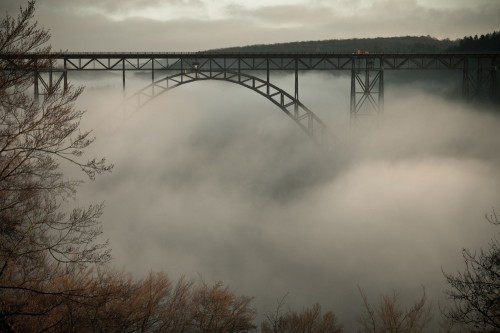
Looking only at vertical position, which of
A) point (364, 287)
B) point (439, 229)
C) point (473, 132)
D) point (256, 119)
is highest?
point (256, 119)

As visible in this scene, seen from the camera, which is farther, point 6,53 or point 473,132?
point 473,132

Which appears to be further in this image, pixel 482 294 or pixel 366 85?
pixel 366 85

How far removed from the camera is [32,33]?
10.2m

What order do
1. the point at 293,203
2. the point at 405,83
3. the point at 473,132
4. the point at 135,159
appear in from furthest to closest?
the point at 405,83
the point at 135,159
the point at 293,203
the point at 473,132

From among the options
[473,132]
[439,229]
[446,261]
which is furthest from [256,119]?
[446,261]

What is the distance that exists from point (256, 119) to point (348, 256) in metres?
66.8

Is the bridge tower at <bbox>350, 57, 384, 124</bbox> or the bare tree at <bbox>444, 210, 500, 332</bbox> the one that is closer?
the bare tree at <bbox>444, 210, 500, 332</bbox>

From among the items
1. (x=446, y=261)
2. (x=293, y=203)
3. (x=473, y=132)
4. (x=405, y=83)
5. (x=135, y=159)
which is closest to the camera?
(x=446, y=261)

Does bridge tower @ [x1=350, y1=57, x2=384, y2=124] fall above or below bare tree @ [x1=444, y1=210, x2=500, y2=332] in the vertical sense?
above

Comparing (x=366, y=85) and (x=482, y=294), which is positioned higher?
(x=366, y=85)

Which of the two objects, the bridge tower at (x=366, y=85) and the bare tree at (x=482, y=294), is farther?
the bridge tower at (x=366, y=85)

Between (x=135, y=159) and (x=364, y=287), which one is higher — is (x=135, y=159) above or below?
above

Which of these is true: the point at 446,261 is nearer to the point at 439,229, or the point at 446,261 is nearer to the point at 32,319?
the point at 439,229

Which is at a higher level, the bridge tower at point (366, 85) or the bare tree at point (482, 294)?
the bridge tower at point (366, 85)
